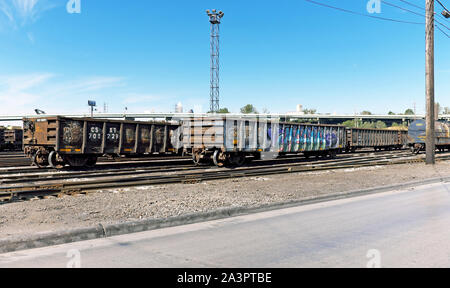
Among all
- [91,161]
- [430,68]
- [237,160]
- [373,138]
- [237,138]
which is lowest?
[237,160]

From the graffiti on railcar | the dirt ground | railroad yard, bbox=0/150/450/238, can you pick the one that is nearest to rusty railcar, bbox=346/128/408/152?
railroad yard, bbox=0/150/450/238

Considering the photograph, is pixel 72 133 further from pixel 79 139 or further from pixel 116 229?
pixel 116 229

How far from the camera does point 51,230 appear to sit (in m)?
5.83

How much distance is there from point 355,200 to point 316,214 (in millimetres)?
2458

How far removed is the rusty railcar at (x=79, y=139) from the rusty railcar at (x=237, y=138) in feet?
10.3

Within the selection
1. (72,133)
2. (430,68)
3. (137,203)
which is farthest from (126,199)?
(430,68)

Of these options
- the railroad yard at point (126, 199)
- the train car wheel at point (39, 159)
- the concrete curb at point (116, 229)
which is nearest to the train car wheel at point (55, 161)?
the train car wheel at point (39, 159)

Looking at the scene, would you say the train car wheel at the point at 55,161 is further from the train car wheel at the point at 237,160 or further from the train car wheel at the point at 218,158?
the train car wheel at the point at 237,160

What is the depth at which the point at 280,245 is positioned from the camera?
5.42 meters

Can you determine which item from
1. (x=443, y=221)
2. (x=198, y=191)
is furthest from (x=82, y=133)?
(x=443, y=221)

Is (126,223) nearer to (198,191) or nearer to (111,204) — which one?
(111,204)

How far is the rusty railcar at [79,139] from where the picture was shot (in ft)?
60.2

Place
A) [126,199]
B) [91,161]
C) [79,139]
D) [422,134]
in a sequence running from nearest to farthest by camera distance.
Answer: [126,199] < [79,139] < [91,161] < [422,134]

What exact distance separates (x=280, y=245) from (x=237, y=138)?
50.1ft
